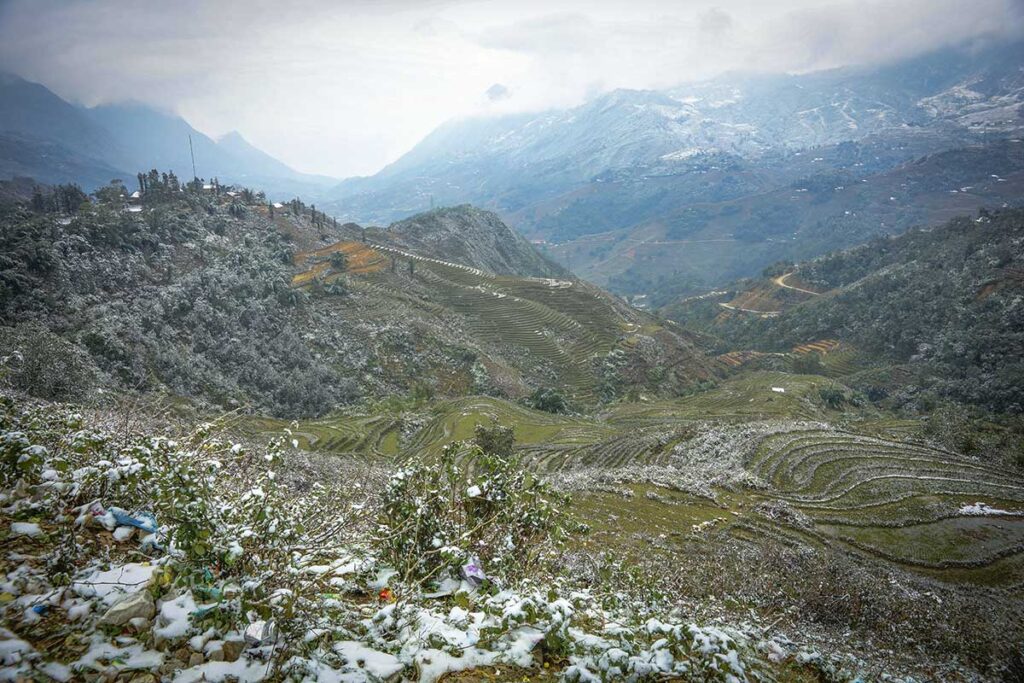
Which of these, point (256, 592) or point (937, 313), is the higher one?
point (256, 592)

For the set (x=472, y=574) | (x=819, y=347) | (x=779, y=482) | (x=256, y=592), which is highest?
(x=256, y=592)

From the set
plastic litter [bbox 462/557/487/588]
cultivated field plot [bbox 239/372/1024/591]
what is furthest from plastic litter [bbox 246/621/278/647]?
cultivated field plot [bbox 239/372/1024/591]

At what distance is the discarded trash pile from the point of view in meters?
3.53

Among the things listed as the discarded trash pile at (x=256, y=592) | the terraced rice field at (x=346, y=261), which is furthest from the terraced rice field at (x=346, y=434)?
the discarded trash pile at (x=256, y=592)

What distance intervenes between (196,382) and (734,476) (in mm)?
41105

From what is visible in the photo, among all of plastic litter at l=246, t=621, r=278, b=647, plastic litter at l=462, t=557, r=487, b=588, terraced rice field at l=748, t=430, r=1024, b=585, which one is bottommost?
terraced rice field at l=748, t=430, r=1024, b=585

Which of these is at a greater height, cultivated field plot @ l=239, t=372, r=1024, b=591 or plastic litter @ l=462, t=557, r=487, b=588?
plastic litter @ l=462, t=557, r=487, b=588

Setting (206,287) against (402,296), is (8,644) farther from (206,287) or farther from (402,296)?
(402,296)

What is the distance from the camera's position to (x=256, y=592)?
372 cm

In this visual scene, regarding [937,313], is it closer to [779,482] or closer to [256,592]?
[779,482]

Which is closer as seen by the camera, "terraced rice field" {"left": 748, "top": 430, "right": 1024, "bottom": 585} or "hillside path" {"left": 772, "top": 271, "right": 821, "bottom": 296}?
"terraced rice field" {"left": 748, "top": 430, "right": 1024, "bottom": 585}

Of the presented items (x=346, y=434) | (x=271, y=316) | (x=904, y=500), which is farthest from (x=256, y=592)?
(x=271, y=316)

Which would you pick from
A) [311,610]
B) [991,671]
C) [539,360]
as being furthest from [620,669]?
[539,360]

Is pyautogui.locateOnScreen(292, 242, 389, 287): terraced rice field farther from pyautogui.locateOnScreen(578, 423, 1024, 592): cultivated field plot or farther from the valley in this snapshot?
pyautogui.locateOnScreen(578, 423, 1024, 592): cultivated field plot
